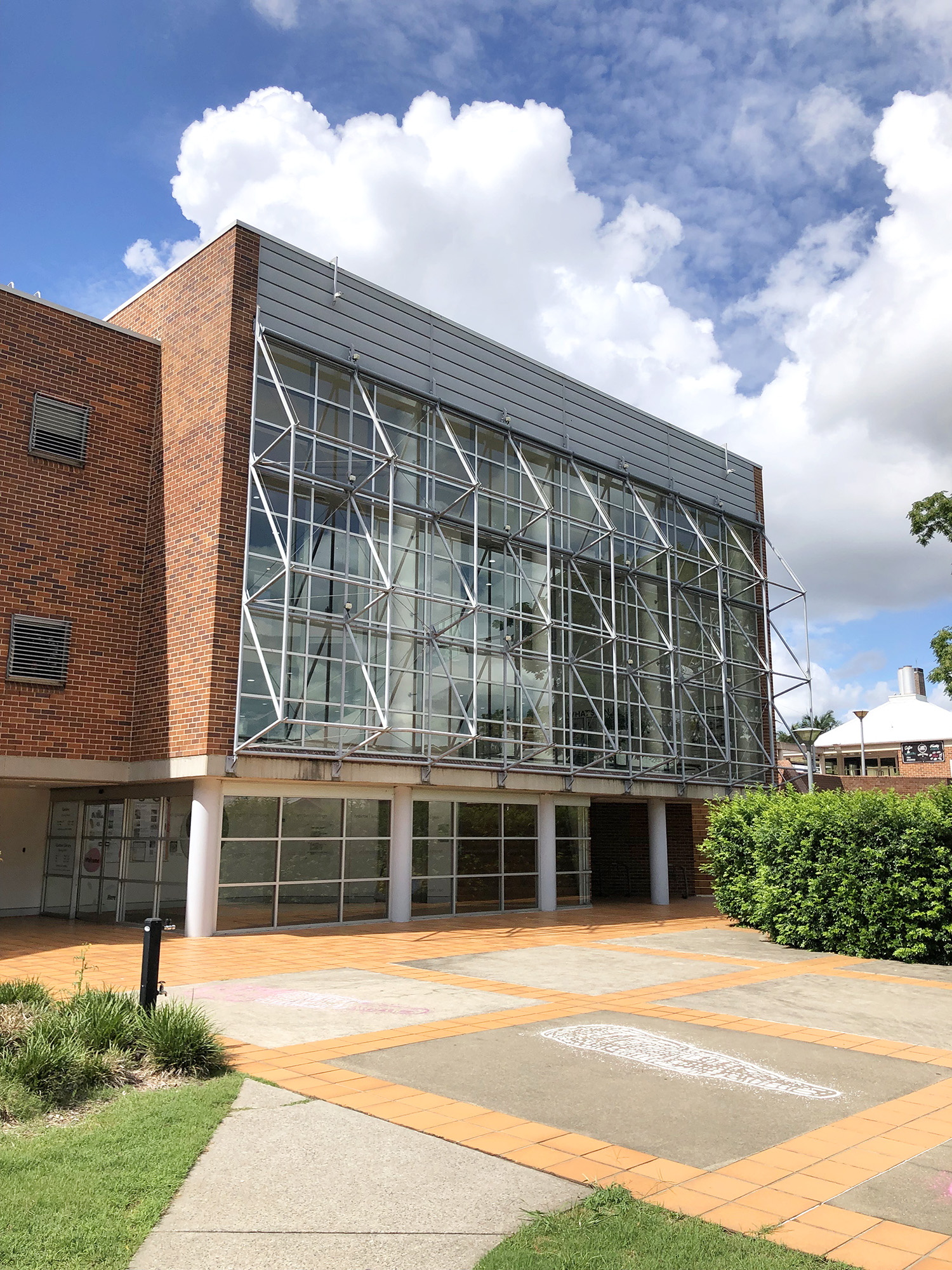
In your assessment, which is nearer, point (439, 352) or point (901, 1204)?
point (901, 1204)

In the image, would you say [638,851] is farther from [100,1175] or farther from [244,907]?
[100,1175]

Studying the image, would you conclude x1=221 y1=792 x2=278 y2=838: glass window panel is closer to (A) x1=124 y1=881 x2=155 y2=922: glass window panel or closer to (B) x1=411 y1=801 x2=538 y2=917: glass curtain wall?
(A) x1=124 y1=881 x2=155 y2=922: glass window panel

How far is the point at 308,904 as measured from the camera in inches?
710

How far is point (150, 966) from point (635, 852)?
21627 mm

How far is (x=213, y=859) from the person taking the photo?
1669 centimetres

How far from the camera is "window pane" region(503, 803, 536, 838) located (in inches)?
870

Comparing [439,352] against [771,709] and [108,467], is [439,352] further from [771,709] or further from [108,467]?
[771,709]

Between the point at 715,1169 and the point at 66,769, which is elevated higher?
the point at 66,769

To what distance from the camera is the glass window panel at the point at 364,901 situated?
18703 millimetres

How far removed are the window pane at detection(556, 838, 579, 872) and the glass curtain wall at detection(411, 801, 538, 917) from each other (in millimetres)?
869

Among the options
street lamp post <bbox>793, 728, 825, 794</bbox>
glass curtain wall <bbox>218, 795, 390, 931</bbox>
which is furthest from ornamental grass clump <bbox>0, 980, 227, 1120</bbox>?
street lamp post <bbox>793, 728, 825, 794</bbox>

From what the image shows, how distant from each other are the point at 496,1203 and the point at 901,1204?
1.82m

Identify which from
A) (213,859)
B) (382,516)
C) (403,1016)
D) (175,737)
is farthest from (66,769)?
(403,1016)

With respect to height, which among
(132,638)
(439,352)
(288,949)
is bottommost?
(288,949)
